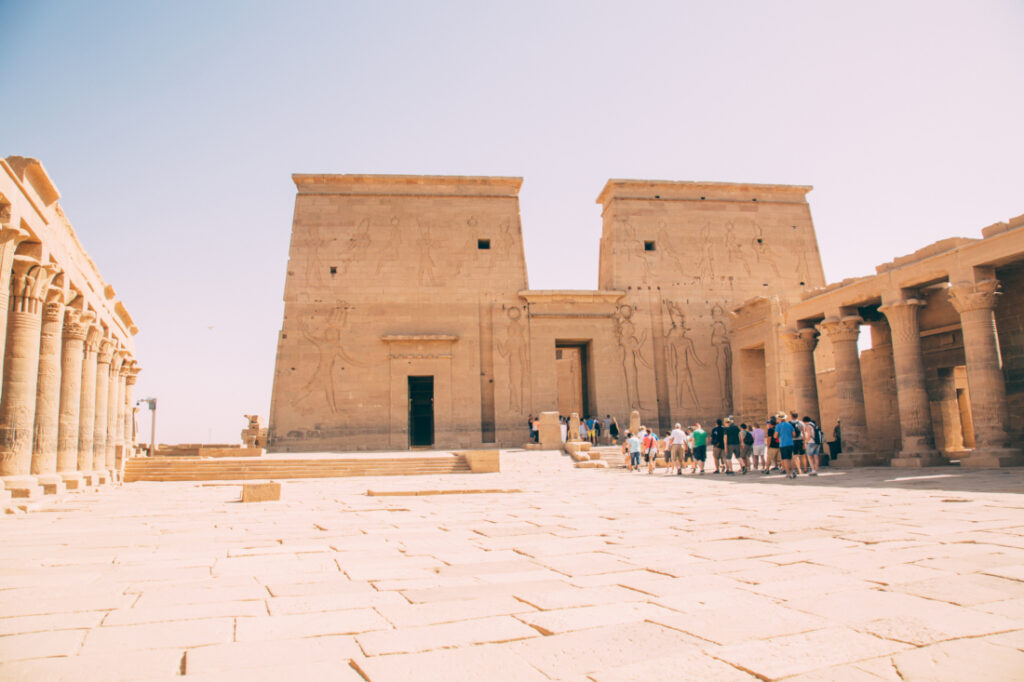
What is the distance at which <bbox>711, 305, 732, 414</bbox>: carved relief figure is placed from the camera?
22.9 m

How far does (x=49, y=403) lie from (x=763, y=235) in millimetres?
22284

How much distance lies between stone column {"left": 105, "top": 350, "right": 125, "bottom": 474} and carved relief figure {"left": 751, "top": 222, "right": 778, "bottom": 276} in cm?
2052

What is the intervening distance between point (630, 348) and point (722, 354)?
3216 mm

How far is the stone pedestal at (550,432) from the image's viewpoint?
62.1 ft

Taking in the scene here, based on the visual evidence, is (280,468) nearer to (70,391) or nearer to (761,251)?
(70,391)

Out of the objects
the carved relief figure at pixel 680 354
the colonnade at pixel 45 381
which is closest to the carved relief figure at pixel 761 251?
the carved relief figure at pixel 680 354

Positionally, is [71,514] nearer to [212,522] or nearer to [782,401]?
[212,522]

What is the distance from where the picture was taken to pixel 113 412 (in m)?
17.0

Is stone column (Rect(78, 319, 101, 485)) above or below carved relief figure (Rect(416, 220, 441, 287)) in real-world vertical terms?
below

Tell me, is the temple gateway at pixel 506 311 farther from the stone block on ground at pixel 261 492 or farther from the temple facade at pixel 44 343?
the stone block on ground at pixel 261 492

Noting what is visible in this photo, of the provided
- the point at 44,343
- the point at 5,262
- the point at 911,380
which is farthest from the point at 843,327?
the point at 44,343

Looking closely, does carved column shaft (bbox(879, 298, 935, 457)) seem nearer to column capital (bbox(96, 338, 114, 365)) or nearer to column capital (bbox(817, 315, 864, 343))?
column capital (bbox(817, 315, 864, 343))

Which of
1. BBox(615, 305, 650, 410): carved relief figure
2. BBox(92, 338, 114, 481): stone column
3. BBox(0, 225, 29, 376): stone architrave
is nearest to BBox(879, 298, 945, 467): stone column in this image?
BBox(615, 305, 650, 410): carved relief figure

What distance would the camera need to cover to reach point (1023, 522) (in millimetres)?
5492
